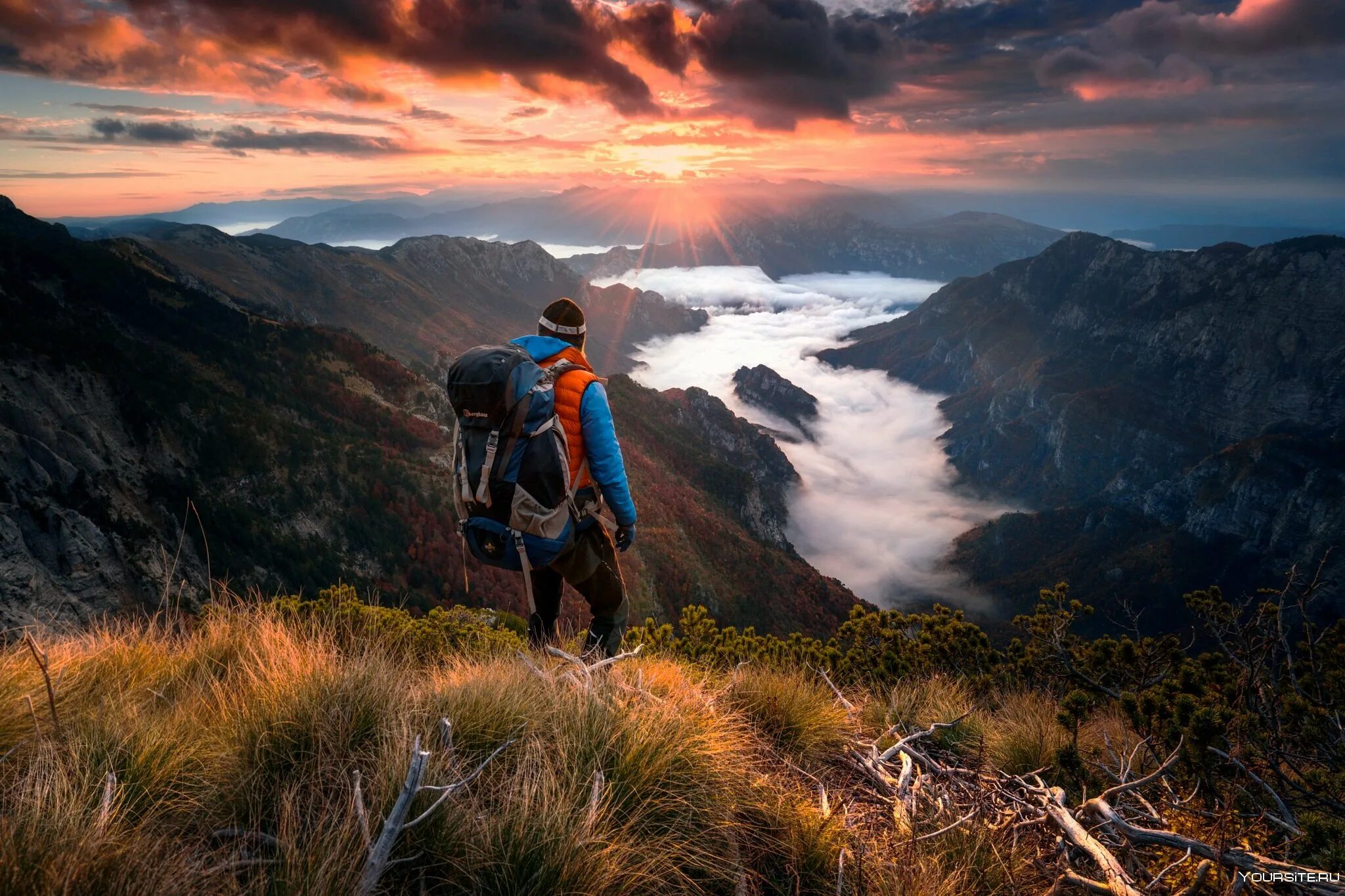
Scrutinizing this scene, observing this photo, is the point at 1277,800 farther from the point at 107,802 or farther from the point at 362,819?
the point at 107,802

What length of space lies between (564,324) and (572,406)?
0.85 m

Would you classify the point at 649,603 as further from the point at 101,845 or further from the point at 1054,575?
the point at 1054,575

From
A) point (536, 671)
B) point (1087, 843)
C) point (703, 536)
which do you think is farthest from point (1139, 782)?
point (703, 536)

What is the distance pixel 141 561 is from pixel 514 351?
96.4 feet

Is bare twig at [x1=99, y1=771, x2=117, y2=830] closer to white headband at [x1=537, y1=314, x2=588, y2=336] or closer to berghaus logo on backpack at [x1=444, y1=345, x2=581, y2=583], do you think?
berghaus logo on backpack at [x1=444, y1=345, x2=581, y2=583]

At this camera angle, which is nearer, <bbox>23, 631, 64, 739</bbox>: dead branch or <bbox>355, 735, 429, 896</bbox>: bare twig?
<bbox>355, 735, 429, 896</bbox>: bare twig

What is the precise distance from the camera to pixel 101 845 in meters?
1.87

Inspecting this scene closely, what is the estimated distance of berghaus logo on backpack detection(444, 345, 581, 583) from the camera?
4199 millimetres

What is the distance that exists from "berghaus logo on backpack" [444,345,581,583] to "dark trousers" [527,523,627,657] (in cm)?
35

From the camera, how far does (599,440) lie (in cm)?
466

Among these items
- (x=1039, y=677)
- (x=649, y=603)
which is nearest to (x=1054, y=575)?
(x=649, y=603)

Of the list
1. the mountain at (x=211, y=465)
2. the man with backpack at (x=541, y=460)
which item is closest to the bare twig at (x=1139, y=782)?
the man with backpack at (x=541, y=460)

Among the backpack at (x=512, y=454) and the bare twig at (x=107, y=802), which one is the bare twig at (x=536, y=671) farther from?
the bare twig at (x=107, y=802)

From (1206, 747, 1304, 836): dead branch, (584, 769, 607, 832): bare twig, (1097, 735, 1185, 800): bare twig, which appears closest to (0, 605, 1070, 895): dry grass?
(584, 769, 607, 832): bare twig
